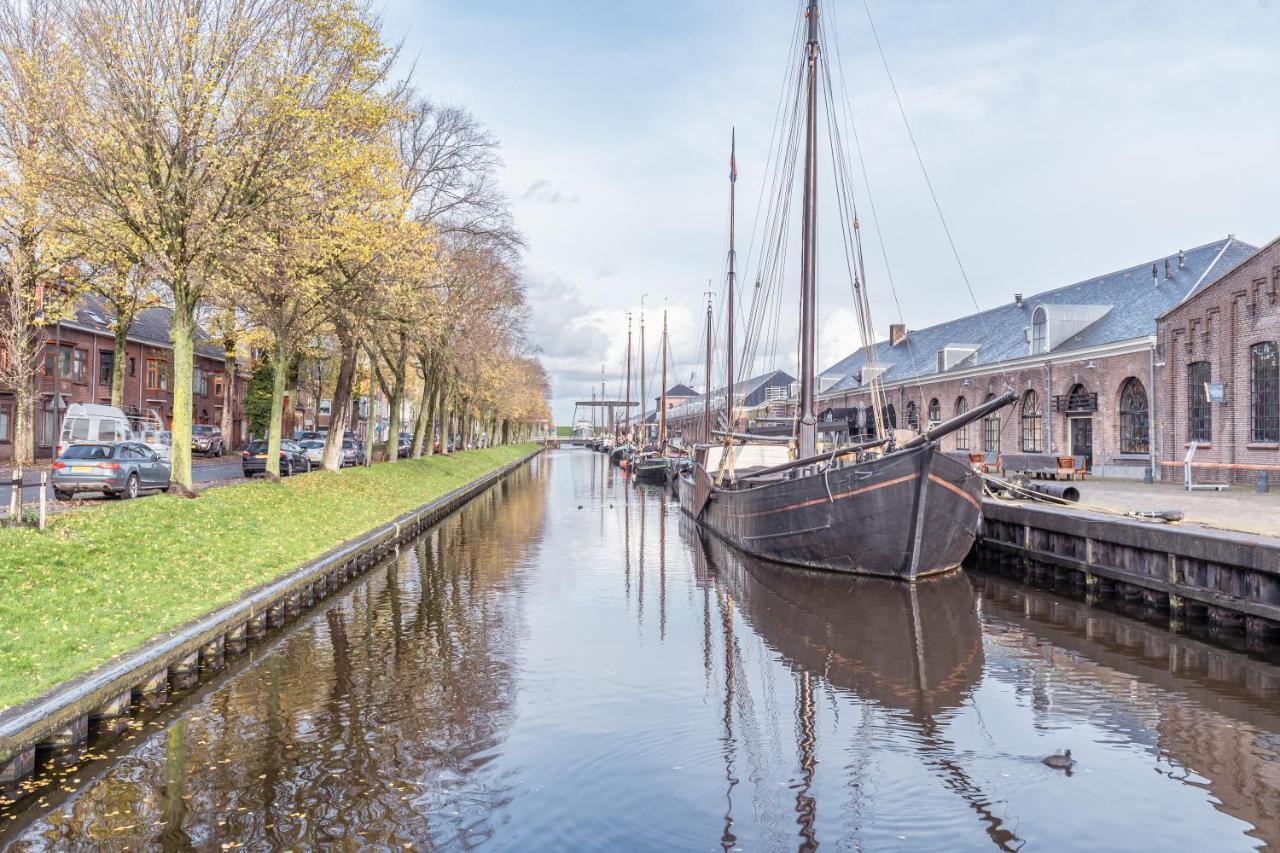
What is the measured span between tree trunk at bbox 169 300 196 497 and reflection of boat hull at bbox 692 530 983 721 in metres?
12.1

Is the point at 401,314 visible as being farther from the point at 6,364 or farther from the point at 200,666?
the point at 6,364

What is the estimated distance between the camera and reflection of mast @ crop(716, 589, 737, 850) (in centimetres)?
670

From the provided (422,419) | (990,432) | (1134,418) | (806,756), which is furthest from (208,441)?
(806,756)

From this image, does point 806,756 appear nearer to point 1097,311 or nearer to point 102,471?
point 102,471

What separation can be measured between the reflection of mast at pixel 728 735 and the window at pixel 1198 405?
22766mm

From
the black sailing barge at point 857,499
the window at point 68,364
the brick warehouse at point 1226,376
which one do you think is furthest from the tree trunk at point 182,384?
the window at point 68,364

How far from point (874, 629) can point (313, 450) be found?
38596 mm

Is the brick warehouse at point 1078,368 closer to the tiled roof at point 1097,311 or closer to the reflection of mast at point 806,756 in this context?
the tiled roof at point 1097,311

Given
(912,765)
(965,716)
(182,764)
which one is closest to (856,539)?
(965,716)

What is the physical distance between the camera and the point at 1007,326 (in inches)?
1833

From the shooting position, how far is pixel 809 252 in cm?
2298

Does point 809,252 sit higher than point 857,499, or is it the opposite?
point 809,252

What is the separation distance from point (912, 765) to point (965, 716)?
6.11ft

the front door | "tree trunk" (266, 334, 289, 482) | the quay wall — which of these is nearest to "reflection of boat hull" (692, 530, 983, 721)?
the quay wall
